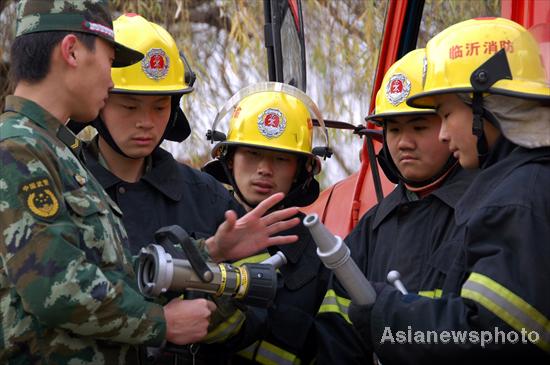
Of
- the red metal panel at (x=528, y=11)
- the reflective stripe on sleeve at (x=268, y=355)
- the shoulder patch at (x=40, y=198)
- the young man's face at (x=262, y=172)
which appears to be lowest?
the reflective stripe on sleeve at (x=268, y=355)

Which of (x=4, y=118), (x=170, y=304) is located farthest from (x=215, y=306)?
(x=4, y=118)

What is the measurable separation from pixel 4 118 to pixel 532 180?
1.43 meters

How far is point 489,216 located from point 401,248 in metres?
0.71

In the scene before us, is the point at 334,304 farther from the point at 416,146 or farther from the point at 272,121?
Result: the point at 272,121

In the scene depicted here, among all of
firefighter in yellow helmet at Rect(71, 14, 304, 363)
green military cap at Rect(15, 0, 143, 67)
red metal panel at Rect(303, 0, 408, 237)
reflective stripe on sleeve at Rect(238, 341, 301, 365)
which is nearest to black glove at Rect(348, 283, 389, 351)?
reflective stripe on sleeve at Rect(238, 341, 301, 365)

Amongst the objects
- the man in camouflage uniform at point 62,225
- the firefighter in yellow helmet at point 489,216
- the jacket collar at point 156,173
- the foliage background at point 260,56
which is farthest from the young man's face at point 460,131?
the foliage background at point 260,56

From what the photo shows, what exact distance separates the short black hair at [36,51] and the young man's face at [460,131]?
1.08 meters

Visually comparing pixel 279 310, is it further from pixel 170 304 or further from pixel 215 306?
pixel 170 304

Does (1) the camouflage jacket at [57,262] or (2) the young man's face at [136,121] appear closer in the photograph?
(1) the camouflage jacket at [57,262]

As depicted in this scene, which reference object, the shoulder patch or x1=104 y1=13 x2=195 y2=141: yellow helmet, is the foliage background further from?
the shoulder patch

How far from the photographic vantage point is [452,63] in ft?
10.2

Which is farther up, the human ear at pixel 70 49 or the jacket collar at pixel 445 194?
the human ear at pixel 70 49

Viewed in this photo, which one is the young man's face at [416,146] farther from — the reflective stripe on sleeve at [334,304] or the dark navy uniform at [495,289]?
the dark navy uniform at [495,289]

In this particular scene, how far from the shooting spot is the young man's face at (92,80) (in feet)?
9.37
